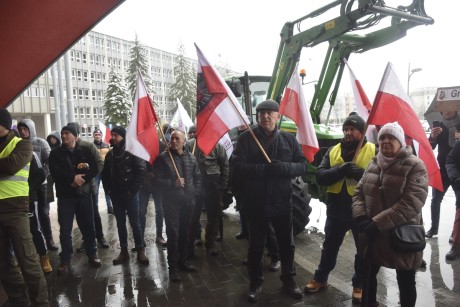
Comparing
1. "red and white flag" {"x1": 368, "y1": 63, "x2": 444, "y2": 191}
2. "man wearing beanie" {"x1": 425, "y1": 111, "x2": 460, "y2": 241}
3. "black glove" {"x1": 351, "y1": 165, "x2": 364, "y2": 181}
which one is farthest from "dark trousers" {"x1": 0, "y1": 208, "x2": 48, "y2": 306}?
"man wearing beanie" {"x1": 425, "y1": 111, "x2": 460, "y2": 241}

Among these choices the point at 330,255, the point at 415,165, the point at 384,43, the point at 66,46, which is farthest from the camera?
the point at 384,43

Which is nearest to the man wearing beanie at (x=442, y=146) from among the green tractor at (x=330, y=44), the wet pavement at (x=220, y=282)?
the wet pavement at (x=220, y=282)

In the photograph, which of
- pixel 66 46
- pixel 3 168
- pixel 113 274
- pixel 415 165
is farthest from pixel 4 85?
pixel 415 165

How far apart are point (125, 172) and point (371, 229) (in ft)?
11.4

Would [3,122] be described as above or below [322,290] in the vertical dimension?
above

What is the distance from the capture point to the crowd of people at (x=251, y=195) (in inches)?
122

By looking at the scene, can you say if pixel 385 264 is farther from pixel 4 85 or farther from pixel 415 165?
pixel 4 85

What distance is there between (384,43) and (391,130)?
3913mm

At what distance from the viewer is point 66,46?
430 centimetres

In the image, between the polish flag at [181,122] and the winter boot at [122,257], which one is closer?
the winter boot at [122,257]

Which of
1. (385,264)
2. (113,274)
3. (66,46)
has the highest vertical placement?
(66,46)

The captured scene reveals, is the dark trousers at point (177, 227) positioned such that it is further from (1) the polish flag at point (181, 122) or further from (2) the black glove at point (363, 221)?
(1) the polish flag at point (181, 122)

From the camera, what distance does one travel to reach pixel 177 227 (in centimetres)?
461

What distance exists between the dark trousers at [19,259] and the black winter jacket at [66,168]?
3.64ft
